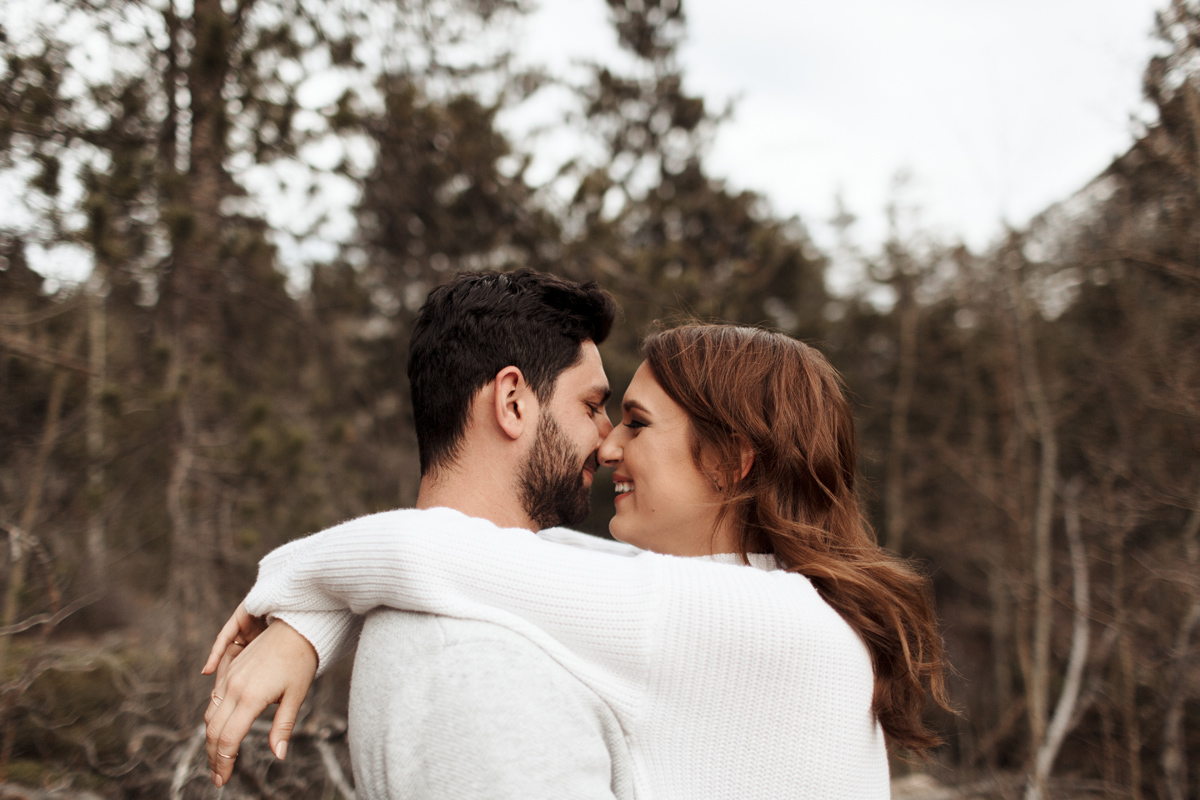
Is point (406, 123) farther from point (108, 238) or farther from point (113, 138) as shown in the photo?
point (108, 238)

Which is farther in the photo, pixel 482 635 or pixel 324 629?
pixel 324 629

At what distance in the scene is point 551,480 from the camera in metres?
2.00

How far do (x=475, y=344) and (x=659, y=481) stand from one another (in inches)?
24.8

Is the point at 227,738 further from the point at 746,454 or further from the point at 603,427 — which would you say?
the point at 746,454

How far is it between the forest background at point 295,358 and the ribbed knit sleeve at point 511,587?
128 centimetres

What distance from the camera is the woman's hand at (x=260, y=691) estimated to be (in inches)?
53.6

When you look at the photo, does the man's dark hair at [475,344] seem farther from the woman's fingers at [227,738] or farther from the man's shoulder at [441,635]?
the woman's fingers at [227,738]

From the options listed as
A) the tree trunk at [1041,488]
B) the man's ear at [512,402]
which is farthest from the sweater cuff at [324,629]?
the tree trunk at [1041,488]

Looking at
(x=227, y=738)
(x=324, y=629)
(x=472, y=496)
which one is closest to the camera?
(x=227, y=738)

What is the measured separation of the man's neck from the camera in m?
1.87

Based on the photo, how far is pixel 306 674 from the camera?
149 centimetres

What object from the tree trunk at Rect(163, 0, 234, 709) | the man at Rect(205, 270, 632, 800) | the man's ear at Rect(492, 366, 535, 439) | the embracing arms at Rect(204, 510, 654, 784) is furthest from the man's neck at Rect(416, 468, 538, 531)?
the tree trunk at Rect(163, 0, 234, 709)

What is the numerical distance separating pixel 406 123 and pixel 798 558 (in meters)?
5.85

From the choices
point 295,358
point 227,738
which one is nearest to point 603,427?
point 227,738
